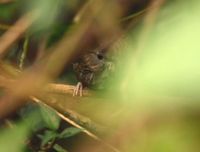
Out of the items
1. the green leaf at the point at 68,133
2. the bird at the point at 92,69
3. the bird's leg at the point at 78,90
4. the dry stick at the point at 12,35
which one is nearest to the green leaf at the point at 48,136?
the green leaf at the point at 68,133

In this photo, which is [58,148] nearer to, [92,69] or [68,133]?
[68,133]

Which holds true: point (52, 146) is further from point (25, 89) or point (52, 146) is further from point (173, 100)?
point (25, 89)

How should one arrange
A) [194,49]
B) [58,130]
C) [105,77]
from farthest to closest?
[105,77], [58,130], [194,49]

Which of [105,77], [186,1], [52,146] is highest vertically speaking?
[186,1]

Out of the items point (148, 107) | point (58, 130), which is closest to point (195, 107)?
point (148, 107)

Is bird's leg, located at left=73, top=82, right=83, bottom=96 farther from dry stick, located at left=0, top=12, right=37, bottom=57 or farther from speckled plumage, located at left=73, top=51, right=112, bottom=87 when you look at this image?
dry stick, located at left=0, top=12, right=37, bottom=57
